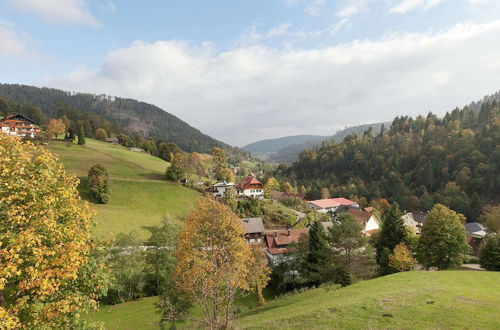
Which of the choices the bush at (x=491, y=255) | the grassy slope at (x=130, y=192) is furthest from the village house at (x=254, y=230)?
the bush at (x=491, y=255)

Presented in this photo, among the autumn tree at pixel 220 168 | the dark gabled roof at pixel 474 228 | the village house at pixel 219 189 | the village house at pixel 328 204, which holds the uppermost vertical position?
the autumn tree at pixel 220 168

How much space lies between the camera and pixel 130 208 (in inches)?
2372

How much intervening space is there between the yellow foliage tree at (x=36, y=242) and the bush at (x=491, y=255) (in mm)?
50569

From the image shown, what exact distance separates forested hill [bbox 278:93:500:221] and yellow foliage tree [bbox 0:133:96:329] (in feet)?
393

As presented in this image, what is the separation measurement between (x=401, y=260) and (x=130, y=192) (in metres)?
60.4

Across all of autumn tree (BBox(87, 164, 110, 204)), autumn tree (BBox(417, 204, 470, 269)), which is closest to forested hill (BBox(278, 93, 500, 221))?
autumn tree (BBox(417, 204, 470, 269))

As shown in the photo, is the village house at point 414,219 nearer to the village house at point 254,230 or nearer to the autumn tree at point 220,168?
the village house at point 254,230

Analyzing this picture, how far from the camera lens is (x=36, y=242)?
8.77 meters

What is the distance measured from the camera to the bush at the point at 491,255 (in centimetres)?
3766

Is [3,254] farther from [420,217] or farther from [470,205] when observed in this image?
[470,205]

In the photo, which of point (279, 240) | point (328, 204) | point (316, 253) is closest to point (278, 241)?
point (279, 240)

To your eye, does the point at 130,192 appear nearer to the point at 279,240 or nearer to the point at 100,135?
the point at 279,240

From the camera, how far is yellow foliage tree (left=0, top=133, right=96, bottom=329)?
8.01 meters

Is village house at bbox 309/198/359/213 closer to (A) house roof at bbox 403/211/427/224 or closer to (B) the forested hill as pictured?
(B) the forested hill
